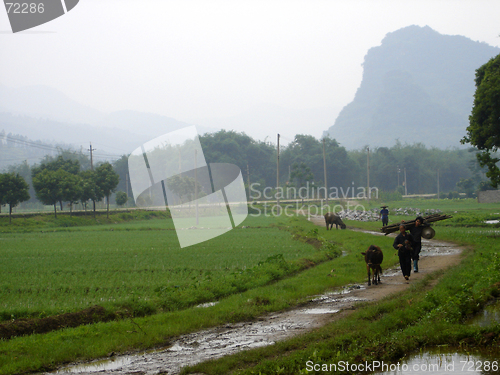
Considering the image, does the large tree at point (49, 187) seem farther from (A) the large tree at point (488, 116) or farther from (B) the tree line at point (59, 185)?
(A) the large tree at point (488, 116)

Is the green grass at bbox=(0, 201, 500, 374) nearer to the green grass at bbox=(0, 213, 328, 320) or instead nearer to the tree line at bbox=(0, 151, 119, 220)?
the green grass at bbox=(0, 213, 328, 320)

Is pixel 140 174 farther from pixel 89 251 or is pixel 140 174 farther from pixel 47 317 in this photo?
pixel 89 251

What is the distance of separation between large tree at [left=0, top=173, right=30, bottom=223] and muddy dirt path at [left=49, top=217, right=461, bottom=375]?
150 feet

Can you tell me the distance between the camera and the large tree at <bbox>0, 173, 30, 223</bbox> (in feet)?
156

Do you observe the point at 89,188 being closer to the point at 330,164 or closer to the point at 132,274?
the point at 132,274

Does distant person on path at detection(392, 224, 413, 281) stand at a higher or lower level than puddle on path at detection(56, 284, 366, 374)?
higher

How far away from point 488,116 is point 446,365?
19443mm

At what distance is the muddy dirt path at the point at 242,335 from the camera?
7.14 meters

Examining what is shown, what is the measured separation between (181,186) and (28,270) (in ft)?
173

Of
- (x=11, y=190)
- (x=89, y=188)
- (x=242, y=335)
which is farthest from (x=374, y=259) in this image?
(x=89, y=188)

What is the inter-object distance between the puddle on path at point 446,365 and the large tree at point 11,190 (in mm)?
49998

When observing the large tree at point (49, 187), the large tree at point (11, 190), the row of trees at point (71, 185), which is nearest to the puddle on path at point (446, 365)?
the large tree at point (11, 190)

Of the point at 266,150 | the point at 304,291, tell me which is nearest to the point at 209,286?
the point at 304,291

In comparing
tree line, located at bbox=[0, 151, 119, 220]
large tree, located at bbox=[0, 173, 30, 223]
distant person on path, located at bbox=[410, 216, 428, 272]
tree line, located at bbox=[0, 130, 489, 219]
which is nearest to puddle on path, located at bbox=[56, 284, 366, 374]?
distant person on path, located at bbox=[410, 216, 428, 272]
